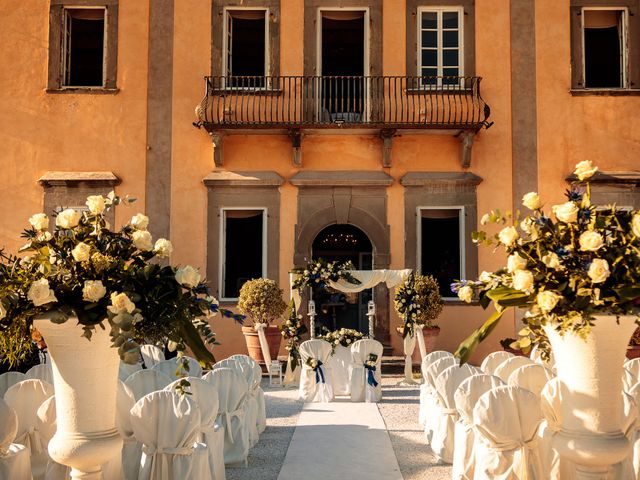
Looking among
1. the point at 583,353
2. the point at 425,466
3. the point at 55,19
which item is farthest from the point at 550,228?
the point at 55,19

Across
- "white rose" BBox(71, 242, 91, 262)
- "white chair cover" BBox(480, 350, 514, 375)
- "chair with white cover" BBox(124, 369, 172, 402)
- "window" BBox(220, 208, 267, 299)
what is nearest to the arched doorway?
"window" BBox(220, 208, 267, 299)

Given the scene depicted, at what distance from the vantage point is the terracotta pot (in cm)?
1165

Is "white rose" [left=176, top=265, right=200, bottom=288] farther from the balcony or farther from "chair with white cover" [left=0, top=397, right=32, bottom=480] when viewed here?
the balcony

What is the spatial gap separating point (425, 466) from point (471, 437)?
3.91ft

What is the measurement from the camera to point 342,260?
14.4 meters

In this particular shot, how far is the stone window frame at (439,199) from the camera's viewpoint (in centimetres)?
1250

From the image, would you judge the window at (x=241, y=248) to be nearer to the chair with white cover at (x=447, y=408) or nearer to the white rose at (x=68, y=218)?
the chair with white cover at (x=447, y=408)

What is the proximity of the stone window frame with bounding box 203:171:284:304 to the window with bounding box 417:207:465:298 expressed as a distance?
8.46 ft

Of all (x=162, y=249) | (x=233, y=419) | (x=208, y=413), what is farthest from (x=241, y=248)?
(x=162, y=249)

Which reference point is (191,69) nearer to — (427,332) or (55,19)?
(55,19)

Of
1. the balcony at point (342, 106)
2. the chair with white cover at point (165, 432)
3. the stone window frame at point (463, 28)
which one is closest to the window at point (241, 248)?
the balcony at point (342, 106)

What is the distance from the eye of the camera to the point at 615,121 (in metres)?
12.6

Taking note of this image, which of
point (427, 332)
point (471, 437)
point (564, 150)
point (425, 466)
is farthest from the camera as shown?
point (564, 150)

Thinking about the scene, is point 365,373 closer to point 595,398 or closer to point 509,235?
point 595,398
